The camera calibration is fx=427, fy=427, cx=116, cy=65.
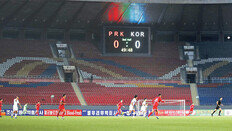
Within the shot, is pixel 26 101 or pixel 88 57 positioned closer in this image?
pixel 26 101

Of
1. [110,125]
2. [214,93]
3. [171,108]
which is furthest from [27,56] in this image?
[110,125]

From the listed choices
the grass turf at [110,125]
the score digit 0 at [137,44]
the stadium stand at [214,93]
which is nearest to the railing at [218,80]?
the stadium stand at [214,93]

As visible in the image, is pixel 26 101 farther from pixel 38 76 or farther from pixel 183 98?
pixel 183 98

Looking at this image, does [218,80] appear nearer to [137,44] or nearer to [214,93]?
[214,93]

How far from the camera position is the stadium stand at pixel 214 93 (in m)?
50.5

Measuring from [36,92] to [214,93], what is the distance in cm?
2136

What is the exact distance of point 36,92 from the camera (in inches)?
1935

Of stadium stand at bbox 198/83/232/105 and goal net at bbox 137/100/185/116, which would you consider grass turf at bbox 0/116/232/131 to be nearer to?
goal net at bbox 137/100/185/116

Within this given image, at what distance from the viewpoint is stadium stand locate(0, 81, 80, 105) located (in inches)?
1884

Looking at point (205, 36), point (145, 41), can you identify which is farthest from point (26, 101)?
point (205, 36)

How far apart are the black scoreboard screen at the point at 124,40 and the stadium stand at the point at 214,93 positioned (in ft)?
29.8

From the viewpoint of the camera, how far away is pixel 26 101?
47375 millimetres

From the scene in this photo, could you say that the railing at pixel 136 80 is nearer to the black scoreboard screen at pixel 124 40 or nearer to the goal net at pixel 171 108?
the black scoreboard screen at pixel 124 40

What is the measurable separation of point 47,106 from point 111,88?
33.9 feet
